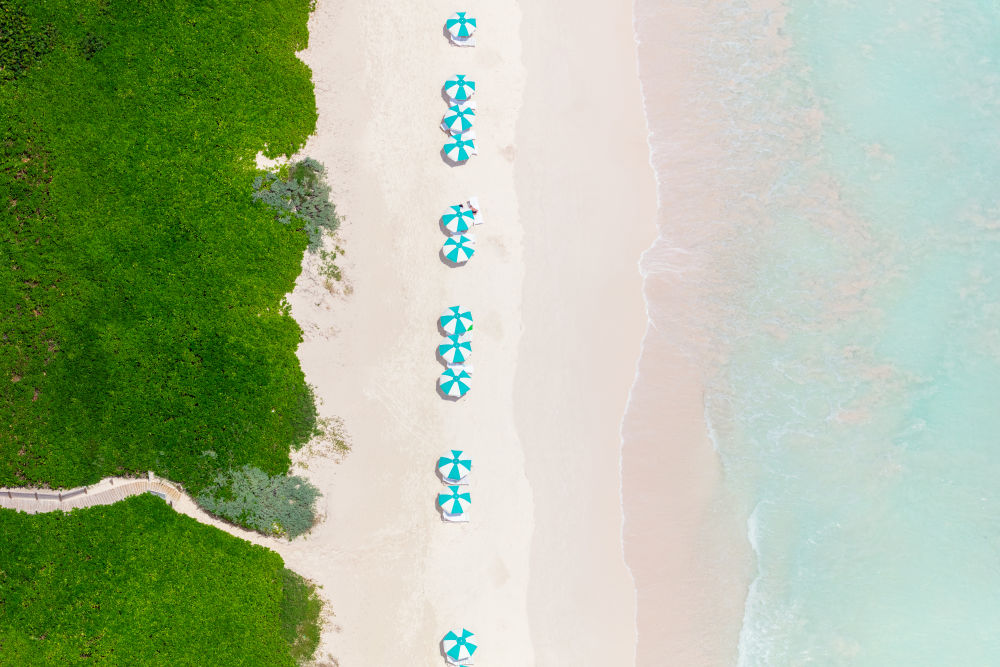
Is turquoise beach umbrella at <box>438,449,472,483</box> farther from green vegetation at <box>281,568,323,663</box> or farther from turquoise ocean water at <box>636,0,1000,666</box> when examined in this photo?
turquoise ocean water at <box>636,0,1000,666</box>

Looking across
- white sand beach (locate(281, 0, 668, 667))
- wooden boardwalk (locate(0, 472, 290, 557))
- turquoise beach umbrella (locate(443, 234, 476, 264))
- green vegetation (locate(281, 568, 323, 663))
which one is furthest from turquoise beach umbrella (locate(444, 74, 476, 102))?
green vegetation (locate(281, 568, 323, 663))

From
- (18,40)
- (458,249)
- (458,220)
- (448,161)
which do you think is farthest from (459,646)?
(18,40)

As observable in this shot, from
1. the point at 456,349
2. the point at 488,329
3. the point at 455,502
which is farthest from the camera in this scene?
the point at 488,329

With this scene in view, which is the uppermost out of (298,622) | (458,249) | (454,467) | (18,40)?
(18,40)

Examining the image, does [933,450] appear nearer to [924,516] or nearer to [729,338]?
[924,516]

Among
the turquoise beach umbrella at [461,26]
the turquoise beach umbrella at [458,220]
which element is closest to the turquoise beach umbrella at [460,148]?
the turquoise beach umbrella at [458,220]

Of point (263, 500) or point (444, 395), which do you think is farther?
point (444, 395)

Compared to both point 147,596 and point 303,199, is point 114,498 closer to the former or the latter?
point 147,596

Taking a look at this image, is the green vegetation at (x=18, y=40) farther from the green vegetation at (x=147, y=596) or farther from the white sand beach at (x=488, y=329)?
the green vegetation at (x=147, y=596)
